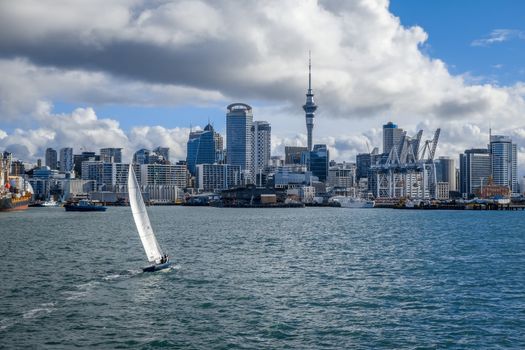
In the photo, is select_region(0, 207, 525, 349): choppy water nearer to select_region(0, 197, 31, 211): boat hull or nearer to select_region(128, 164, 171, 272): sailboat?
select_region(128, 164, 171, 272): sailboat

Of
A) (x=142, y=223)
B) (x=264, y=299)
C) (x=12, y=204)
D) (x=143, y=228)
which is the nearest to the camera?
(x=264, y=299)

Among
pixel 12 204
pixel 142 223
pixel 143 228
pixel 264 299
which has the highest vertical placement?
pixel 142 223

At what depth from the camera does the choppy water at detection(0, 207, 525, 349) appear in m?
27.3

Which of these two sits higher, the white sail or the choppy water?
the white sail

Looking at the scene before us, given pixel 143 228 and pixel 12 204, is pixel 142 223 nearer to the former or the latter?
pixel 143 228

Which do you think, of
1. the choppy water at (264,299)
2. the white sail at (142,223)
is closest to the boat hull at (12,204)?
the choppy water at (264,299)

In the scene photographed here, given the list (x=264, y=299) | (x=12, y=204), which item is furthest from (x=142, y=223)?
(x=12, y=204)

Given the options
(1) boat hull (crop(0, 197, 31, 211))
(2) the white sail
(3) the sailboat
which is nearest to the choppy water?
(3) the sailboat

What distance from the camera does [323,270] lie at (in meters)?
47.4

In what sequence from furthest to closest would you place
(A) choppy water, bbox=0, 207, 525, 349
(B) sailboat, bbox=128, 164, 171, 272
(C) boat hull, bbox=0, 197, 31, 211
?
1. (C) boat hull, bbox=0, 197, 31, 211
2. (B) sailboat, bbox=128, 164, 171, 272
3. (A) choppy water, bbox=0, 207, 525, 349

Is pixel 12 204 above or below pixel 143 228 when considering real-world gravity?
below

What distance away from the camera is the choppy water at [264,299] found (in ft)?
89.5

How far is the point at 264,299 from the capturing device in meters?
35.4

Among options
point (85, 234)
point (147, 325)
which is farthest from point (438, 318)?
point (85, 234)
